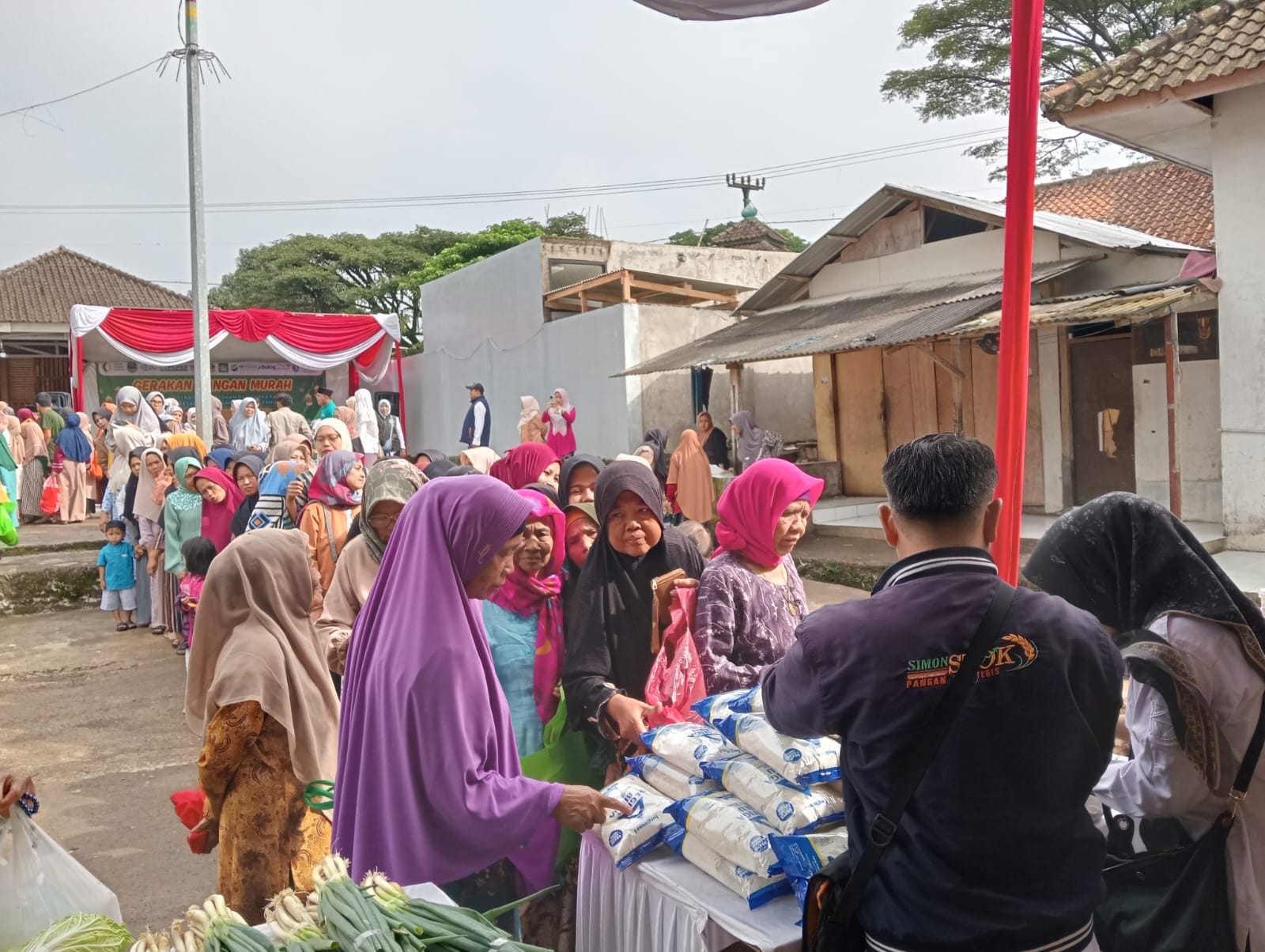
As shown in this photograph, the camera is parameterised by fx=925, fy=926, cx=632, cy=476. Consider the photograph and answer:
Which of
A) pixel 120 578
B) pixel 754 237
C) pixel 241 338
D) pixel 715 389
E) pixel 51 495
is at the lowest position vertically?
pixel 120 578

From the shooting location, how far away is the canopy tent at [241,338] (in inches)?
678

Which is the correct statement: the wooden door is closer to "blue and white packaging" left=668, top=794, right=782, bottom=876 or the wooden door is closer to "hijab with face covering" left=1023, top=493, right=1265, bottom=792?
"hijab with face covering" left=1023, top=493, right=1265, bottom=792

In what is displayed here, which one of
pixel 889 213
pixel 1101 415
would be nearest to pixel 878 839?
pixel 1101 415

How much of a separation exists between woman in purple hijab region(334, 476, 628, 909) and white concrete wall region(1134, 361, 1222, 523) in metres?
8.88

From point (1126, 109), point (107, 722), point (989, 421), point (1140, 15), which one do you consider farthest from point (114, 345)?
point (1140, 15)

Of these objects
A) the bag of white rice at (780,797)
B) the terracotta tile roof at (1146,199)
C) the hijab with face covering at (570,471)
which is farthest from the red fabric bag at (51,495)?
the terracotta tile roof at (1146,199)

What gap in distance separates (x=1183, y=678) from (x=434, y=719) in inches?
61.2

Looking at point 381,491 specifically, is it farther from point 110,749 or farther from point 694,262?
point 694,262

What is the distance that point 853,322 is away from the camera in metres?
11.1

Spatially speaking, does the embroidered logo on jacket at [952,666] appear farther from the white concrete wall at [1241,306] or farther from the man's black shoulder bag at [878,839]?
the white concrete wall at [1241,306]

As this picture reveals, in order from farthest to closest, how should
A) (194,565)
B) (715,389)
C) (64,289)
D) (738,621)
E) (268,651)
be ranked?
(64,289) < (715,389) < (194,565) < (738,621) < (268,651)

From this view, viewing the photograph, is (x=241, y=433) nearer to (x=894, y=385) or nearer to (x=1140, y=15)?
(x=894, y=385)

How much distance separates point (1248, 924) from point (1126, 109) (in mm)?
7369

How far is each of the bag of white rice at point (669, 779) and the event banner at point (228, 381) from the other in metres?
19.3
